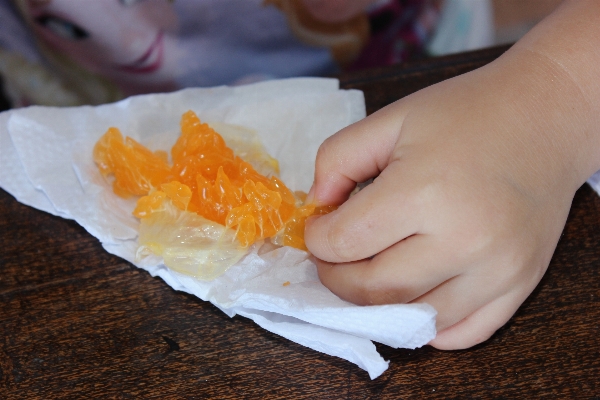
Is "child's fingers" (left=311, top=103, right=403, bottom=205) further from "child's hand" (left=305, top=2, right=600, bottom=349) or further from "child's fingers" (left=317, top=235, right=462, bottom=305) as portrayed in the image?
"child's fingers" (left=317, top=235, right=462, bottom=305)

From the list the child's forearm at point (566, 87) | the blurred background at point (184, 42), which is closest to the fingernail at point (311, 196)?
the child's forearm at point (566, 87)

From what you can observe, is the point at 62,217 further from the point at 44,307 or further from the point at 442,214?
the point at 442,214

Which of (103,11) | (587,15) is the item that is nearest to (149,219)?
(103,11)

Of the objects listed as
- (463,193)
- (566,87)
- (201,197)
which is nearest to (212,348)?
(201,197)

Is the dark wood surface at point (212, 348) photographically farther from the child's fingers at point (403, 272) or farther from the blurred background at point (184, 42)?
the blurred background at point (184, 42)

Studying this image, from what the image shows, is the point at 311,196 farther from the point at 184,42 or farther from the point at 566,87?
the point at 184,42

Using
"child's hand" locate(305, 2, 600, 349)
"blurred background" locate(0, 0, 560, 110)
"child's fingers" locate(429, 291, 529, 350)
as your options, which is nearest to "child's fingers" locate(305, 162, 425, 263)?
"child's hand" locate(305, 2, 600, 349)
